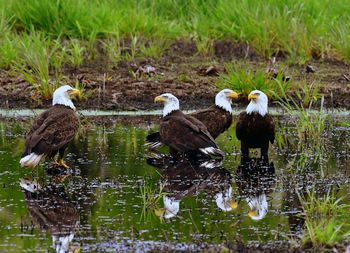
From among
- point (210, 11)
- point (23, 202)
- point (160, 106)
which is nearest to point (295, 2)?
point (210, 11)

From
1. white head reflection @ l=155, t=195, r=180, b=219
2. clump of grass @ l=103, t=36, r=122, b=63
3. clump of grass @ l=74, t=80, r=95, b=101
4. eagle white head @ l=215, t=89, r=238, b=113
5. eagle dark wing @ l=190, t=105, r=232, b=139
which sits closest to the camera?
white head reflection @ l=155, t=195, r=180, b=219

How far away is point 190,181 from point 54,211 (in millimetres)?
1889

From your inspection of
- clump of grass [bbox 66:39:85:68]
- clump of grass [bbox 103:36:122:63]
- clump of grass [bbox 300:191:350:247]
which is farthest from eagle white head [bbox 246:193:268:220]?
clump of grass [bbox 103:36:122:63]

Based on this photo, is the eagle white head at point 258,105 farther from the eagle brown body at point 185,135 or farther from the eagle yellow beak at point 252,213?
the eagle yellow beak at point 252,213

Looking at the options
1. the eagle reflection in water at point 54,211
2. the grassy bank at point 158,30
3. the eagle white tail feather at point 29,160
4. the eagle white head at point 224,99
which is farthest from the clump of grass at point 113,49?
the eagle reflection in water at point 54,211

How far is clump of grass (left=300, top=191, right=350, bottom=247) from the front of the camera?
26.8ft

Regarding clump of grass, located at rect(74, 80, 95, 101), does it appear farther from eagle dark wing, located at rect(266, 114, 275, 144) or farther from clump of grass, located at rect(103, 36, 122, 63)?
eagle dark wing, located at rect(266, 114, 275, 144)

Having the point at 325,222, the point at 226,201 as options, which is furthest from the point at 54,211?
the point at 325,222

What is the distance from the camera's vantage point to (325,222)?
848 cm

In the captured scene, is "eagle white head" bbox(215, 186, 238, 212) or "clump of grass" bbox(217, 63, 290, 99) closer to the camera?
"eagle white head" bbox(215, 186, 238, 212)

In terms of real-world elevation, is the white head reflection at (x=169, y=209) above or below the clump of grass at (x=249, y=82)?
below

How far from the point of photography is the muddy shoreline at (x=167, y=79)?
15.9 meters

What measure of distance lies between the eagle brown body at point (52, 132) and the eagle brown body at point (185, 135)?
110cm

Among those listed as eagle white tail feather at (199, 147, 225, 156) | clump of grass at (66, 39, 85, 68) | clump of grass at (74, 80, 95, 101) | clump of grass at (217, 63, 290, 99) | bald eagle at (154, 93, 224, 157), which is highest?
clump of grass at (66, 39, 85, 68)
